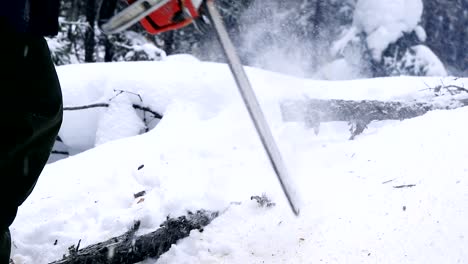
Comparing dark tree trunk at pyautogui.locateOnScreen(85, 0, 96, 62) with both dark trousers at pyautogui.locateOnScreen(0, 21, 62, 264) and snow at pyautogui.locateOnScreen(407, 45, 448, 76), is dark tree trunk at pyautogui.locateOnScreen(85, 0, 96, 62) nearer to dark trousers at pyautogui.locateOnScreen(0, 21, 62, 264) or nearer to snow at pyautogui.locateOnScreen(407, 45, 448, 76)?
snow at pyautogui.locateOnScreen(407, 45, 448, 76)

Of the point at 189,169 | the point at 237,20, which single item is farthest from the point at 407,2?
the point at 189,169

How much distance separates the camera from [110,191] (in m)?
2.39

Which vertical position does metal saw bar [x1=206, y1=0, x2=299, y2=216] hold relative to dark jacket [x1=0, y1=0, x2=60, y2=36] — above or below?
below

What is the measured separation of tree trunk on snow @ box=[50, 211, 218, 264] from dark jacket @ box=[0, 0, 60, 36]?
855mm

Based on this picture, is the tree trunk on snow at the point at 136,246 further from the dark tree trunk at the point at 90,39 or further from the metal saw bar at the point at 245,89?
the dark tree trunk at the point at 90,39

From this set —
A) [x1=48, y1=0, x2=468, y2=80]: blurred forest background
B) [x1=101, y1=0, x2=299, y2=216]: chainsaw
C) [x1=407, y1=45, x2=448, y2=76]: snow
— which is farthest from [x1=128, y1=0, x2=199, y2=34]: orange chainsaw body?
[x1=407, y1=45, x2=448, y2=76]: snow

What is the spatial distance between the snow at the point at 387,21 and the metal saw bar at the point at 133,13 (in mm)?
8415

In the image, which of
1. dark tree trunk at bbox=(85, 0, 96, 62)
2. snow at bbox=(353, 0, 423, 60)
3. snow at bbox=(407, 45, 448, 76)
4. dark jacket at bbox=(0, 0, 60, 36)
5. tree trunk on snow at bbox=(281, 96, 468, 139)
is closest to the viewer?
dark jacket at bbox=(0, 0, 60, 36)

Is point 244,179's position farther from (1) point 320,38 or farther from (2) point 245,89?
(1) point 320,38

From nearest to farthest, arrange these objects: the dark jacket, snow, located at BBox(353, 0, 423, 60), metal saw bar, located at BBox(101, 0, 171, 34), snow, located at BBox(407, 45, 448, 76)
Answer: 1. the dark jacket
2. metal saw bar, located at BBox(101, 0, 171, 34)
3. snow, located at BBox(407, 45, 448, 76)
4. snow, located at BBox(353, 0, 423, 60)

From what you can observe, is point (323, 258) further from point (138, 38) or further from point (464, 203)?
point (138, 38)

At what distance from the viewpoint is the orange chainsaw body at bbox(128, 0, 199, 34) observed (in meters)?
1.42

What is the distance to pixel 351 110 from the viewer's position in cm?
321

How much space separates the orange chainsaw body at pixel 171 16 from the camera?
55.8 inches
